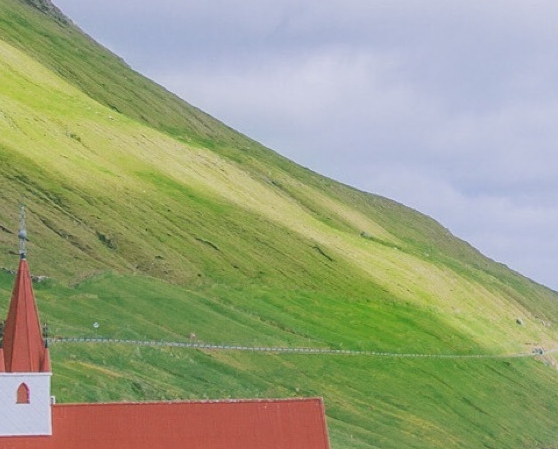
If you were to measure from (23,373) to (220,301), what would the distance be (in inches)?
3094

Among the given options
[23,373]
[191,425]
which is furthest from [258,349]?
[23,373]

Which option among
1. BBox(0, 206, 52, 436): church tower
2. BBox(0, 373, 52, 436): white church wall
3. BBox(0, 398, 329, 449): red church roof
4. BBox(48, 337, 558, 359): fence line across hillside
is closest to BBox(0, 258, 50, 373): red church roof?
BBox(0, 206, 52, 436): church tower

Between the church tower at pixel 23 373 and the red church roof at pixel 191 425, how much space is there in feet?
2.95

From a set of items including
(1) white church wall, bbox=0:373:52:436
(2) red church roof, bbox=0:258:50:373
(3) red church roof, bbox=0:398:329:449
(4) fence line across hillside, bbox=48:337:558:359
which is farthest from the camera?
(4) fence line across hillside, bbox=48:337:558:359

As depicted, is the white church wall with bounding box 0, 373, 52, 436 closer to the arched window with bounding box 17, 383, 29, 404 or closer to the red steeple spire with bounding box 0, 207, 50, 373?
the arched window with bounding box 17, 383, 29, 404

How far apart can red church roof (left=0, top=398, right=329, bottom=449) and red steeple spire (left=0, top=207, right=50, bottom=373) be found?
2.45 m

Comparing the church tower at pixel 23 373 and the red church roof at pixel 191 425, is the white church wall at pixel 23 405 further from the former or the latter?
the red church roof at pixel 191 425

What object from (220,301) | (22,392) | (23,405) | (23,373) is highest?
(23,373)

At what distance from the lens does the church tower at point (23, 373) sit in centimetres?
5253

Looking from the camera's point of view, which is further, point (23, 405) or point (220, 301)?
point (220, 301)

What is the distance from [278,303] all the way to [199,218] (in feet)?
84.5

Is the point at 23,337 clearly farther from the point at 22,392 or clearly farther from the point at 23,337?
the point at 22,392

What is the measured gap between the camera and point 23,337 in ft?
173

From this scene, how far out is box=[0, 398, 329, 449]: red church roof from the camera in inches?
2135
